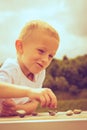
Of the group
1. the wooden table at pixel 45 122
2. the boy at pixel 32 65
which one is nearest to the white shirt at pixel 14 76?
the boy at pixel 32 65

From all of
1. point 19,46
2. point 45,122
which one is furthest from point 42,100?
point 19,46

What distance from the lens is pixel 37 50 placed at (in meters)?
1.81

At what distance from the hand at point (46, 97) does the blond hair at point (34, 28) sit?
31 cm

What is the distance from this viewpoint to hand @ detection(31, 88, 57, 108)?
1.82 m

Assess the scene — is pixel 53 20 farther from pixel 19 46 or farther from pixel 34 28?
pixel 19 46

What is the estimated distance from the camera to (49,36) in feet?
5.95

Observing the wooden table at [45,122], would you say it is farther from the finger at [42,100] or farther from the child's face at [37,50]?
the child's face at [37,50]

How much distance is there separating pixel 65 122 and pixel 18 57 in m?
0.46

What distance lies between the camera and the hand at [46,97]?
182cm

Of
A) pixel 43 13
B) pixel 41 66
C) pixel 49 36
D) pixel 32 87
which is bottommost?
pixel 32 87

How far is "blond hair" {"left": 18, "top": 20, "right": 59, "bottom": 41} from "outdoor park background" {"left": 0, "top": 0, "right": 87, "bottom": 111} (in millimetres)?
26

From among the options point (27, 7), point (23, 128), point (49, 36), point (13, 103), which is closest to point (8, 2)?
point (27, 7)

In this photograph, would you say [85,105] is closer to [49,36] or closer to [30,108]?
[30,108]

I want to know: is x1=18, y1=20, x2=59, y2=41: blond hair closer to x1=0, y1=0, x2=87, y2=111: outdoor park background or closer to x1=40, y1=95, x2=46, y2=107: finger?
x1=0, y1=0, x2=87, y2=111: outdoor park background
